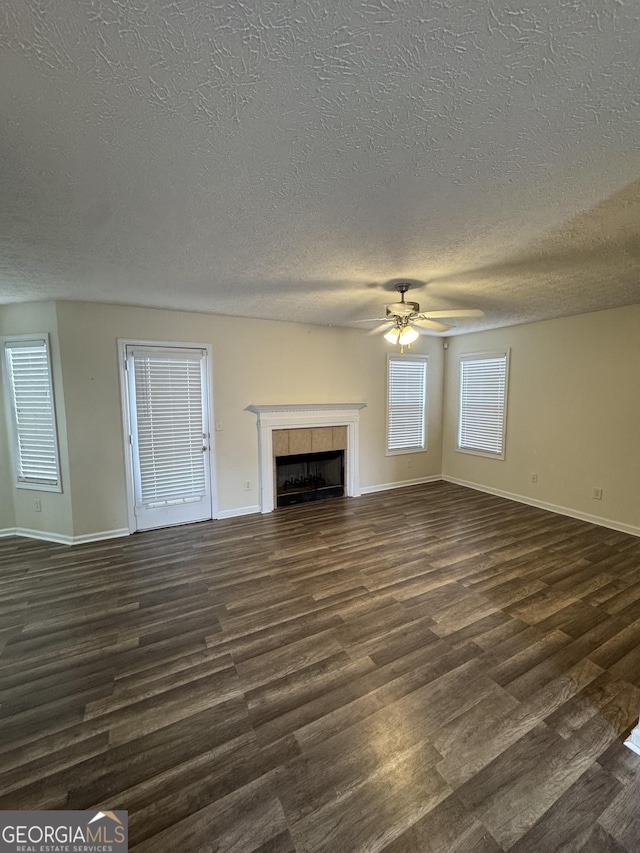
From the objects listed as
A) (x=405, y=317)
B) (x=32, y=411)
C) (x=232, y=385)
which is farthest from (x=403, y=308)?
(x=32, y=411)

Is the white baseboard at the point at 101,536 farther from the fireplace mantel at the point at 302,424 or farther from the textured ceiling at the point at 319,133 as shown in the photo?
the textured ceiling at the point at 319,133

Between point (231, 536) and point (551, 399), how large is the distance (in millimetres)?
4527

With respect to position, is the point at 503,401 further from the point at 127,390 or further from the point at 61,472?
the point at 61,472

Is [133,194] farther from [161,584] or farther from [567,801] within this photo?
[567,801]

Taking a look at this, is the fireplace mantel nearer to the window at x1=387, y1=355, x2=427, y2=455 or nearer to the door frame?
the window at x1=387, y1=355, x2=427, y2=455

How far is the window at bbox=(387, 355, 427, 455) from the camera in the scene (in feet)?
18.7

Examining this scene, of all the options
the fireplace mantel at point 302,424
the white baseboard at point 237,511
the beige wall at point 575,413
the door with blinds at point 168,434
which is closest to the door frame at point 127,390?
the door with blinds at point 168,434

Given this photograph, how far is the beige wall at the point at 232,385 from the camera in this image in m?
3.79

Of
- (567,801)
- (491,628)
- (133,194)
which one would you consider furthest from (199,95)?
(491,628)

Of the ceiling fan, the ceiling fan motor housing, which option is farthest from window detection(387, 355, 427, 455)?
the ceiling fan motor housing

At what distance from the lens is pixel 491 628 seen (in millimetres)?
2391

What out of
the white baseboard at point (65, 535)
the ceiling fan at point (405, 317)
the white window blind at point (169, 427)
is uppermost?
the ceiling fan at point (405, 317)

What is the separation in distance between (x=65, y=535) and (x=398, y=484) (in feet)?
15.5

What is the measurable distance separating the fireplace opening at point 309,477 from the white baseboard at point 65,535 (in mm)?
2036
